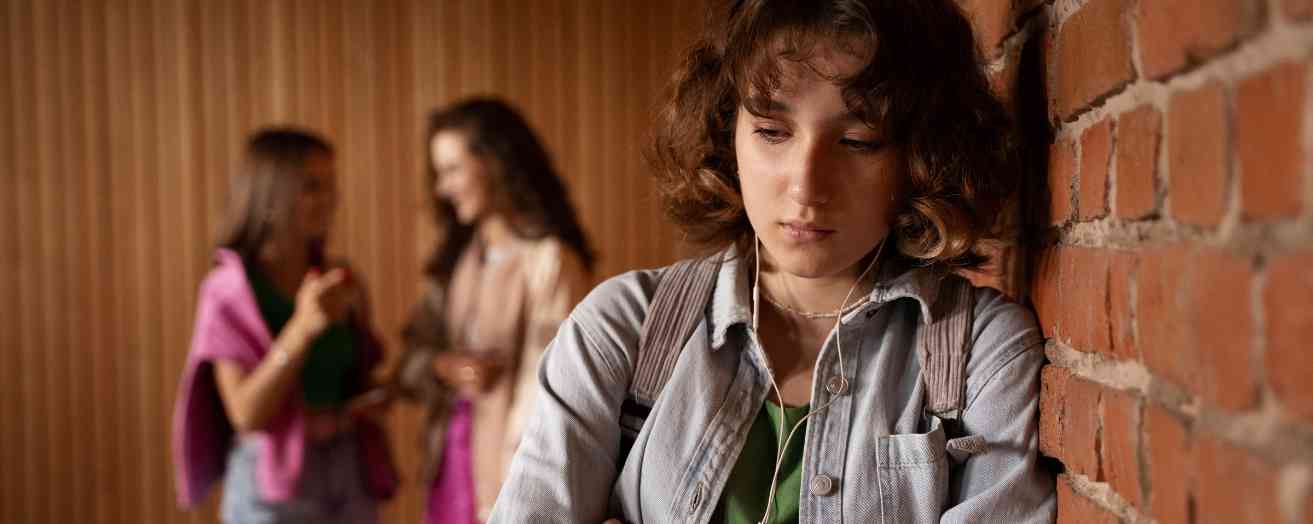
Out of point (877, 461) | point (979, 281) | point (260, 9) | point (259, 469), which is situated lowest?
point (259, 469)

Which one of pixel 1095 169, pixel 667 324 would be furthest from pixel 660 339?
pixel 1095 169

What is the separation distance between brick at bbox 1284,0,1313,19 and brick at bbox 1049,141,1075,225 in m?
0.45

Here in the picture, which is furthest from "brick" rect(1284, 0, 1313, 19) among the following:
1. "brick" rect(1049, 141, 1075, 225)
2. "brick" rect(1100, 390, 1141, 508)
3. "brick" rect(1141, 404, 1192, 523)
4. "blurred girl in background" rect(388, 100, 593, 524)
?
"blurred girl in background" rect(388, 100, 593, 524)

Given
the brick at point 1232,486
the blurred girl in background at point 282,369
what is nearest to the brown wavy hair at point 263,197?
the blurred girl in background at point 282,369

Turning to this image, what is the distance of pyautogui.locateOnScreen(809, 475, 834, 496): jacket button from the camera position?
105 centimetres

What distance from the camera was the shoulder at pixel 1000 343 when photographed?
105cm

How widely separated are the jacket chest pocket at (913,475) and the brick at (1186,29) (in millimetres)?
400

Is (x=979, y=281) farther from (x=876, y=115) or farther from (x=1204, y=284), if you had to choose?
(x=1204, y=284)

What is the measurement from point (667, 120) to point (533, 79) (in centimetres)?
291

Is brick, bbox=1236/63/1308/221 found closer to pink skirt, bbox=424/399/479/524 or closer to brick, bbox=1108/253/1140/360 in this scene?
brick, bbox=1108/253/1140/360

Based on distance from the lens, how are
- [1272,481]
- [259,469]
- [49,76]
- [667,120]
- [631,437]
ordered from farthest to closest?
[49,76]
[259,469]
[667,120]
[631,437]
[1272,481]

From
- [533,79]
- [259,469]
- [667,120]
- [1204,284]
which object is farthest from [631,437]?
[533,79]

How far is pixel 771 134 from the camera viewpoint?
1071 mm

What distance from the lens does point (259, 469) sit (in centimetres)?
239
